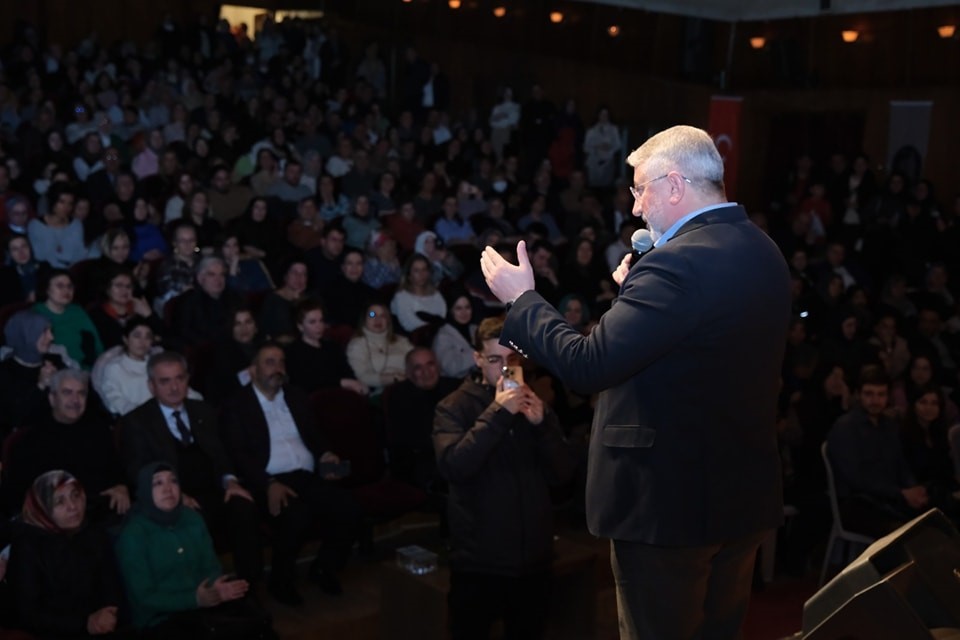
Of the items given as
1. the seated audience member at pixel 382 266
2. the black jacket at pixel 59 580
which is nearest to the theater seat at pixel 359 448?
the black jacket at pixel 59 580

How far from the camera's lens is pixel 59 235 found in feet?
21.0

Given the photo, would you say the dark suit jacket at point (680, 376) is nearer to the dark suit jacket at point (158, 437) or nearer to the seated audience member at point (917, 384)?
the dark suit jacket at point (158, 437)

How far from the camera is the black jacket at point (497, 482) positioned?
11.2 feet

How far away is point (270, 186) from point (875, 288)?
4723 millimetres

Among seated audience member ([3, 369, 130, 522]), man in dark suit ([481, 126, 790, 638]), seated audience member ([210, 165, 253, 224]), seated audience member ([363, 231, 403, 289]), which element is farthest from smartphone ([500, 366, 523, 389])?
seated audience member ([210, 165, 253, 224])

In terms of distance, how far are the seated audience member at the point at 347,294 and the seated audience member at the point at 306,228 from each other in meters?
0.82

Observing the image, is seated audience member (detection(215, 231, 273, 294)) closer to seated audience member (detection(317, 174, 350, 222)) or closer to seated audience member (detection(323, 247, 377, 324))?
seated audience member (detection(323, 247, 377, 324))

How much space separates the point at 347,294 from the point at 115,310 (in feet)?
4.87

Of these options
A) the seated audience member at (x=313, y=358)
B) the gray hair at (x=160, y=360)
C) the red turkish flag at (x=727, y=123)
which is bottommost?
the seated audience member at (x=313, y=358)

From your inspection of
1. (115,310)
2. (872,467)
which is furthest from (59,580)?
(872,467)

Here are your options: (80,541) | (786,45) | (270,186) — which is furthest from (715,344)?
(786,45)

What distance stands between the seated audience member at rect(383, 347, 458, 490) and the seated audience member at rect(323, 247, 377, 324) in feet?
4.95

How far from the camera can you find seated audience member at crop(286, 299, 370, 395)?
209 inches

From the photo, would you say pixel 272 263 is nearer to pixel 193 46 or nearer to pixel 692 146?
pixel 193 46
